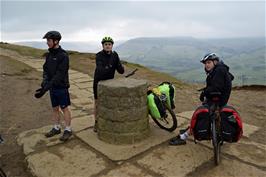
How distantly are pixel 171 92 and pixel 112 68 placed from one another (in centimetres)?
147

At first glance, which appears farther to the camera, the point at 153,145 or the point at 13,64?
the point at 13,64

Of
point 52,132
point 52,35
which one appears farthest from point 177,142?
point 52,35

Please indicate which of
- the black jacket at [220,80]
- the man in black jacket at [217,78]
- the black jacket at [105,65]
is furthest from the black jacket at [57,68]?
the black jacket at [220,80]

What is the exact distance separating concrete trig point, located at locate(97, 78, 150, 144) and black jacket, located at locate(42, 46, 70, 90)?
820mm

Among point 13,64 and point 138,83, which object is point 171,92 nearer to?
point 138,83

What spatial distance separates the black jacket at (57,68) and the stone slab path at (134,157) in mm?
1343

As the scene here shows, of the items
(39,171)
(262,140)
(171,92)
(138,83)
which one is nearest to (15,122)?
(39,171)

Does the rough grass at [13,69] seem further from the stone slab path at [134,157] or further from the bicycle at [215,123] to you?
the bicycle at [215,123]

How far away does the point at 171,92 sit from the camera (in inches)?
254

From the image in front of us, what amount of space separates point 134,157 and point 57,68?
249 centimetres

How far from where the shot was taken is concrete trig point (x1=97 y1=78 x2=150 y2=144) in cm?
594

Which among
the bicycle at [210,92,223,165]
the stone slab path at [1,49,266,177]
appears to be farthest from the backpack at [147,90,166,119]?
the bicycle at [210,92,223,165]

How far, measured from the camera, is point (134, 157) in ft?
18.3

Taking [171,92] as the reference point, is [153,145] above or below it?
below
